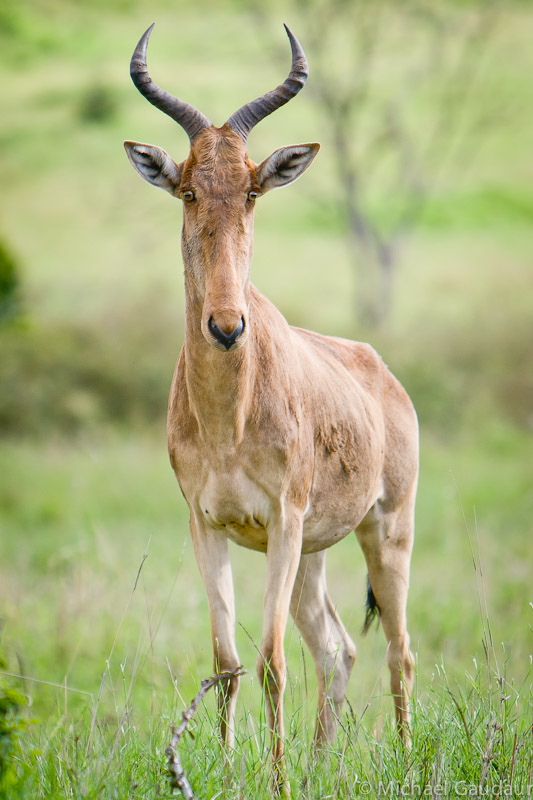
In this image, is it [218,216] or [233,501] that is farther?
[233,501]

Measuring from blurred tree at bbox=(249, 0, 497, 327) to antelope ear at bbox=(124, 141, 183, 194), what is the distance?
23.7m

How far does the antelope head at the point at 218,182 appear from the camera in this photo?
4.29 m

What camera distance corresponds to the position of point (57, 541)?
13.5 m

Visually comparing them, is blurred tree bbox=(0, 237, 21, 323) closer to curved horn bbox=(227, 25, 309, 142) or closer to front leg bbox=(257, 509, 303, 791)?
curved horn bbox=(227, 25, 309, 142)

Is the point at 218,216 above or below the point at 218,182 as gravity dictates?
below

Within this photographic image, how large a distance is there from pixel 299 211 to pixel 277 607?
27.0m

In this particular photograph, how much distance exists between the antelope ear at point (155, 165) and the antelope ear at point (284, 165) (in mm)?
424

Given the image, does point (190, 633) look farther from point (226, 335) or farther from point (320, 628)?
point (226, 335)

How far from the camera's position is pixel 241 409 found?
457 cm

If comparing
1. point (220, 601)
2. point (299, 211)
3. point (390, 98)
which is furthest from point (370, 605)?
point (390, 98)

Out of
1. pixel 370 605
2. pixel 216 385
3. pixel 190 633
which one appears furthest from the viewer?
pixel 190 633

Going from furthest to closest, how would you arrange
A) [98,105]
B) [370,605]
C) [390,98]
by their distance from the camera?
[390,98] → [98,105] → [370,605]

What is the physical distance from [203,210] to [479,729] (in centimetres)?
279

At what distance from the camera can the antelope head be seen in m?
4.29
